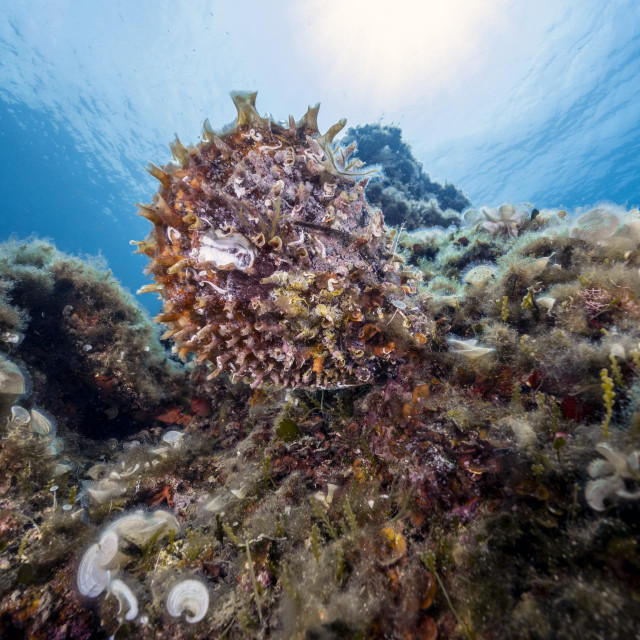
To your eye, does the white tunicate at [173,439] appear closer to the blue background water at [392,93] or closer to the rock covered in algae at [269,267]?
the rock covered in algae at [269,267]

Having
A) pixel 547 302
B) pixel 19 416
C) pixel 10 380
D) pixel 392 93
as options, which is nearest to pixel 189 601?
pixel 19 416

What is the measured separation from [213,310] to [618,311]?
3317mm

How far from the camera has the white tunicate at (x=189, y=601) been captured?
1.97 metres

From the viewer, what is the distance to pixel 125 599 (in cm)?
207

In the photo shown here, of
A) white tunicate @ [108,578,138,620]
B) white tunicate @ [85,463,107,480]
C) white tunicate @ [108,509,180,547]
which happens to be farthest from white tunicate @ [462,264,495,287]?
white tunicate @ [85,463,107,480]

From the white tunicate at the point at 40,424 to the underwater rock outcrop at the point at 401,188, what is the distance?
377 inches

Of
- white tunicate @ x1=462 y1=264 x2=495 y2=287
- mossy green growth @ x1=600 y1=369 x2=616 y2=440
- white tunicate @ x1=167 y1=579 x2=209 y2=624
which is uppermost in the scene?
white tunicate @ x1=462 y1=264 x2=495 y2=287

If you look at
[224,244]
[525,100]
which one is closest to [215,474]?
[224,244]

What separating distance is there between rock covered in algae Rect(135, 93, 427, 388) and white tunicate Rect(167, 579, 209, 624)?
1.51 meters

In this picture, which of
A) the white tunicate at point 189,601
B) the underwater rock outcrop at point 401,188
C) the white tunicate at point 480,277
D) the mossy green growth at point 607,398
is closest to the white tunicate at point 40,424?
the white tunicate at point 189,601

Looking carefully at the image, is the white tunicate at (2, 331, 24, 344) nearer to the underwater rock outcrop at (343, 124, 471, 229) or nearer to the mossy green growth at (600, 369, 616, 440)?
the mossy green growth at (600, 369, 616, 440)

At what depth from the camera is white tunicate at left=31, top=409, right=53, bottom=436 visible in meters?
3.27

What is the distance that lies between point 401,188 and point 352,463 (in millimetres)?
10796

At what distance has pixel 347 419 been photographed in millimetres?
3088
